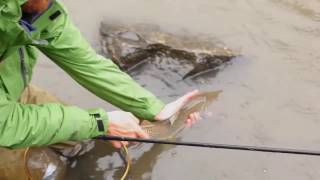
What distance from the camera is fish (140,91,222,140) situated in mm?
3598

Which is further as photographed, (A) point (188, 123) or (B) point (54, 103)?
(A) point (188, 123)

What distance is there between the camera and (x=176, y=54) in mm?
4773

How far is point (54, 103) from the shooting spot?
3139 mm

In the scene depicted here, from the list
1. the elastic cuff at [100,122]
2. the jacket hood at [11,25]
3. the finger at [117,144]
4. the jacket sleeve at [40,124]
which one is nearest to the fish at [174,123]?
the finger at [117,144]

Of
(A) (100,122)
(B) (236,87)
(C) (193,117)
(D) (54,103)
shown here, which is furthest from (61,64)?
(B) (236,87)

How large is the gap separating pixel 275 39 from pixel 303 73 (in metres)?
0.54

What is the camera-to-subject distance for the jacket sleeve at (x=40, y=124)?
277 cm

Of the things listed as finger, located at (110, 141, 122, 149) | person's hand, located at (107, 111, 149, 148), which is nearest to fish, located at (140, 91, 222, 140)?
finger, located at (110, 141, 122, 149)

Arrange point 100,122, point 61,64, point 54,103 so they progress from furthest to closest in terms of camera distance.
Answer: point 61,64 → point 54,103 → point 100,122

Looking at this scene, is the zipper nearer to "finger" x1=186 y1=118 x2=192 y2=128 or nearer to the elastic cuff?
the elastic cuff

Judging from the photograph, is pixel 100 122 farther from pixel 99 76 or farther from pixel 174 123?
pixel 174 123

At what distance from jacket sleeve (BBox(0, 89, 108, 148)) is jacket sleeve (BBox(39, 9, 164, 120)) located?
0.45 m

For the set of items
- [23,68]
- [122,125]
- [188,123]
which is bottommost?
[188,123]

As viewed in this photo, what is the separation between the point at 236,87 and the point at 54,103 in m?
1.93
